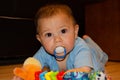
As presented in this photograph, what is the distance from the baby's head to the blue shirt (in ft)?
0.10

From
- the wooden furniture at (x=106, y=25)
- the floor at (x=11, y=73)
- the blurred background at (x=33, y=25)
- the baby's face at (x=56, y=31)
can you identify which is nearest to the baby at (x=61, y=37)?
the baby's face at (x=56, y=31)

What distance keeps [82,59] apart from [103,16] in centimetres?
143

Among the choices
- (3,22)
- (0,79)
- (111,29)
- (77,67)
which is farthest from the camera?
(111,29)

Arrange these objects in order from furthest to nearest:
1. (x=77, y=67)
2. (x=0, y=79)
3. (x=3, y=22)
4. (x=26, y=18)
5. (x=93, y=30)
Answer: (x=93, y=30)
(x=26, y=18)
(x=3, y=22)
(x=0, y=79)
(x=77, y=67)

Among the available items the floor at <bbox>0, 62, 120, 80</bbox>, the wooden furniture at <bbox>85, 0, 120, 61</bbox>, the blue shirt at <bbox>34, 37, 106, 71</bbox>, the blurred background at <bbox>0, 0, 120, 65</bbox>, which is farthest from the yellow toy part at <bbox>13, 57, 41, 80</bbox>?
the wooden furniture at <bbox>85, 0, 120, 61</bbox>

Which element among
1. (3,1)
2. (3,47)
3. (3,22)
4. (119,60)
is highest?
(3,1)

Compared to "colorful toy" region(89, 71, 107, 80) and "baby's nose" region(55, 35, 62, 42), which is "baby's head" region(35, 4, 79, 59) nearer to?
"baby's nose" region(55, 35, 62, 42)

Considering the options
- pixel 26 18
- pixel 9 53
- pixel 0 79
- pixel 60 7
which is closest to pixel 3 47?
pixel 9 53

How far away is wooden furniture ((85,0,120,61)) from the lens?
1.94m

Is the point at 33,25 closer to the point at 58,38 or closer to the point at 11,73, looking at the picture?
the point at 11,73

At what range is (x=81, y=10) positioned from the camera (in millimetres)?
2268

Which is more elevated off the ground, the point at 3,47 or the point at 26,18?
the point at 26,18

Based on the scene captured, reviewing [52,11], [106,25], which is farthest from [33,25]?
[52,11]

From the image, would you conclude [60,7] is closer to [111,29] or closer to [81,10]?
[111,29]
